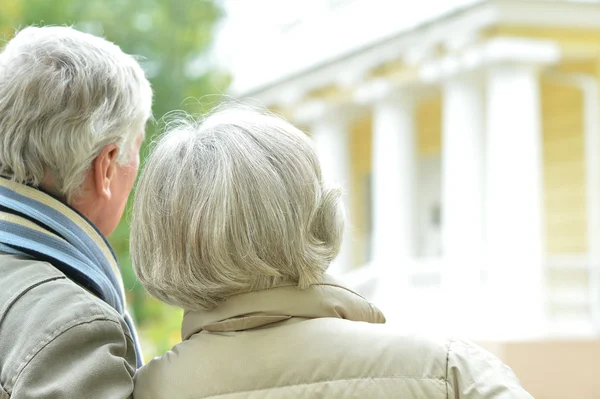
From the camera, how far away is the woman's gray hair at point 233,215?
1.86m

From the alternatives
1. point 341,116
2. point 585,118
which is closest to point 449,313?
point 585,118

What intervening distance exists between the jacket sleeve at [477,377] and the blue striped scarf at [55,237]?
809 mm

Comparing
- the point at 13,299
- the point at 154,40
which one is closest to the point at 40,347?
the point at 13,299

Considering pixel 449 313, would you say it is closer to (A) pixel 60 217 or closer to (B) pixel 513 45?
(B) pixel 513 45

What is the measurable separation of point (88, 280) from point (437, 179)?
13085 mm

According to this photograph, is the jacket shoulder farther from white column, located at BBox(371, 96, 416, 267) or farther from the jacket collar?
white column, located at BBox(371, 96, 416, 267)

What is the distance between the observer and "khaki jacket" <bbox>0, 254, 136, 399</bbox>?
182 centimetres

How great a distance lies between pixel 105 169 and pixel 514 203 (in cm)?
881

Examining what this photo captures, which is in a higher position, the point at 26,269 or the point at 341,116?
the point at 341,116

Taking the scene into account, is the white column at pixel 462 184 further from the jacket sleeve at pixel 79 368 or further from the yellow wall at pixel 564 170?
the jacket sleeve at pixel 79 368

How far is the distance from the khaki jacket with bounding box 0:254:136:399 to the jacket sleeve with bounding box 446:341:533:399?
634mm

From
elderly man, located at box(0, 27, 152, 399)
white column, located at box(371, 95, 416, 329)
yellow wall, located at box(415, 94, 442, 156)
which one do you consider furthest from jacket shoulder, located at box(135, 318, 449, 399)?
yellow wall, located at box(415, 94, 442, 156)

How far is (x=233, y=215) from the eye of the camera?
6.11ft

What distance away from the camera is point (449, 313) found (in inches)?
444
